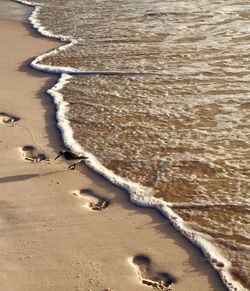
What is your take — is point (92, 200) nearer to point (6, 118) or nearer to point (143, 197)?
point (143, 197)

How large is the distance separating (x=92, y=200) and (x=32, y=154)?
1156 millimetres

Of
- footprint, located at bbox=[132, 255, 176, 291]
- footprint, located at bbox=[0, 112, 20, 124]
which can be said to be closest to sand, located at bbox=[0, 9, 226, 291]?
footprint, located at bbox=[132, 255, 176, 291]

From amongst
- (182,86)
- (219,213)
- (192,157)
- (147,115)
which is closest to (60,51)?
(182,86)

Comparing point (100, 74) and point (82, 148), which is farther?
point (100, 74)

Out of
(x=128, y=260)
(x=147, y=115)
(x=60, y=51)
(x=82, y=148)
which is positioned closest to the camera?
(x=128, y=260)

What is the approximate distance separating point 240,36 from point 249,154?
5054 mm

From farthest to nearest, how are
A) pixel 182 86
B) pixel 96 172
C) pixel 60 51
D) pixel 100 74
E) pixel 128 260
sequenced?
1. pixel 60 51
2. pixel 100 74
3. pixel 182 86
4. pixel 96 172
5. pixel 128 260

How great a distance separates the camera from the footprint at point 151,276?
420cm

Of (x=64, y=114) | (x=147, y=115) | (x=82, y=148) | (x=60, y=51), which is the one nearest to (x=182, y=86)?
(x=147, y=115)

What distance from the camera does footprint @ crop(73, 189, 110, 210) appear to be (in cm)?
519

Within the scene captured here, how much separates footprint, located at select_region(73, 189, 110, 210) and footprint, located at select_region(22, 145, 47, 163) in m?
0.80

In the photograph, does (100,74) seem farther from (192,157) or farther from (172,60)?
(192,157)

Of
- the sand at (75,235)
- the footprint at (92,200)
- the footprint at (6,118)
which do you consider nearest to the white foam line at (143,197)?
the sand at (75,235)

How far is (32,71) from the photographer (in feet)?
29.6
